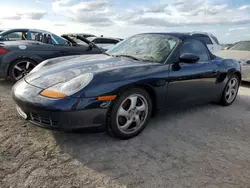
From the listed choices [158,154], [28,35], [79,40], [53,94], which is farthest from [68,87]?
[28,35]

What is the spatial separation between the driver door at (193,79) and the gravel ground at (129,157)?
43 cm

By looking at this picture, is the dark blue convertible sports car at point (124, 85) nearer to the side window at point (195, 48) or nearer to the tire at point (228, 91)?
the side window at point (195, 48)

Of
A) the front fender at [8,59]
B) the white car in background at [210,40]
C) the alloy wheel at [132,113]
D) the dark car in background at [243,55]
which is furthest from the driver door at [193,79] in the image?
the white car in background at [210,40]

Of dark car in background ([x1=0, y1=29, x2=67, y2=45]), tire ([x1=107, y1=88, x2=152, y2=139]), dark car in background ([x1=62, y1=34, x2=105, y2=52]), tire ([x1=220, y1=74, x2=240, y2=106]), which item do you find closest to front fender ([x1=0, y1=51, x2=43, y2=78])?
dark car in background ([x1=0, y1=29, x2=67, y2=45])

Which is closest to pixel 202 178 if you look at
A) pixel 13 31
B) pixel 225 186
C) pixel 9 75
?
pixel 225 186

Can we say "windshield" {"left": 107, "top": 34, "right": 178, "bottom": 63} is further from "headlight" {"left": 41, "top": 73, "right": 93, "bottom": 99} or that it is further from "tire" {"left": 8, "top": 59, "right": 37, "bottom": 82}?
"tire" {"left": 8, "top": 59, "right": 37, "bottom": 82}

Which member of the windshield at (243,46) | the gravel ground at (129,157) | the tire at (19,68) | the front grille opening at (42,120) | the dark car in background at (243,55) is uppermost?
the windshield at (243,46)

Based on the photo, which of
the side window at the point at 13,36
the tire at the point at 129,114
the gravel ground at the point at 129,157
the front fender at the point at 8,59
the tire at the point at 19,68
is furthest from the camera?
the side window at the point at 13,36

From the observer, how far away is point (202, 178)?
2443 millimetres

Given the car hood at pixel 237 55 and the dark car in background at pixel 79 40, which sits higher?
the dark car in background at pixel 79 40

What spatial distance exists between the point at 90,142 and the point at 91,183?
804mm

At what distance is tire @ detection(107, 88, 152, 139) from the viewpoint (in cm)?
293

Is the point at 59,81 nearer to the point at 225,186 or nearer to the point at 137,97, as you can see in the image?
the point at 137,97

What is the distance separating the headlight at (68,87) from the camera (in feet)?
8.87
